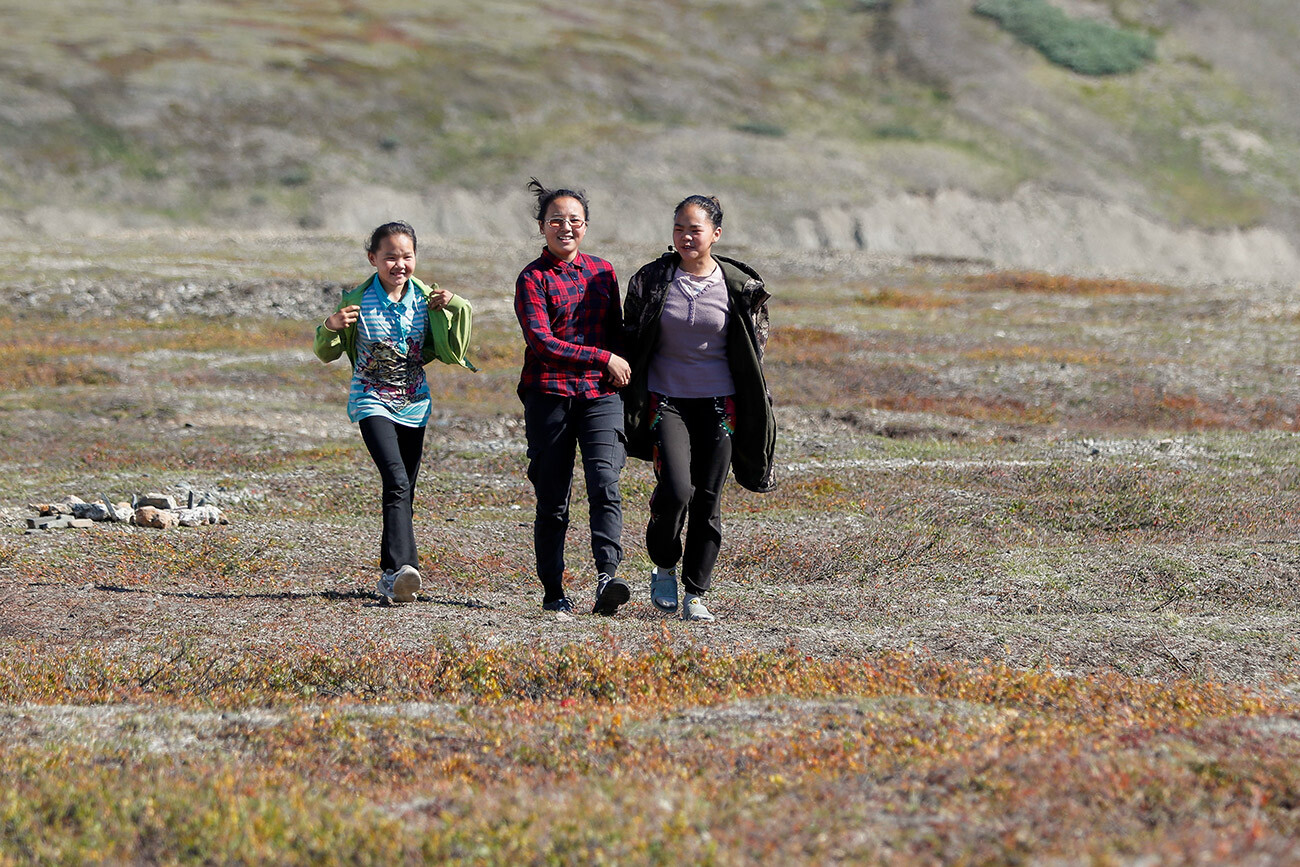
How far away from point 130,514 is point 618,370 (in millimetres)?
7335

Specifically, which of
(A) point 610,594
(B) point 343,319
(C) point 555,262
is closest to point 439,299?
(B) point 343,319

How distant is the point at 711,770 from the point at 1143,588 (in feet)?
21.5

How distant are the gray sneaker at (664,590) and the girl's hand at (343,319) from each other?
9.44 ft

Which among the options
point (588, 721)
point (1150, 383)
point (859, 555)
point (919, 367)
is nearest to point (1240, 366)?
point (1150, 383)

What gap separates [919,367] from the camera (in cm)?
2728

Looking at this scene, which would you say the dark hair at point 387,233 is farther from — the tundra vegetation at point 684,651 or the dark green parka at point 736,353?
the tundra vegetation at point 684,651

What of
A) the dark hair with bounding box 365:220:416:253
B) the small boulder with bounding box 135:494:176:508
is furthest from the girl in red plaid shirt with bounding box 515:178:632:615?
the small boulder with bounding box 135:494:176:508

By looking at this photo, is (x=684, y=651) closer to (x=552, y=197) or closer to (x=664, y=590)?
(x=664, y=590)

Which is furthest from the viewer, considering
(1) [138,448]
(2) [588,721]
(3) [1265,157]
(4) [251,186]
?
(3) [1265,157]

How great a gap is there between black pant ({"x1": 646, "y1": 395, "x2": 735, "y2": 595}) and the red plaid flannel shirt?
52cm

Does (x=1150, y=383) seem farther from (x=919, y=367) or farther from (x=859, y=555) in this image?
(x=859, y=555)

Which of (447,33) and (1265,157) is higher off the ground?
(447,33)

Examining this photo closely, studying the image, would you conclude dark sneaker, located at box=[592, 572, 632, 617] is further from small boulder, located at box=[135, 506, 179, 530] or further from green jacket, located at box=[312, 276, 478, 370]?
small boulder, located at box=[135, 506, 179, 530]

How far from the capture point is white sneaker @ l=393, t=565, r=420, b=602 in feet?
31.4
